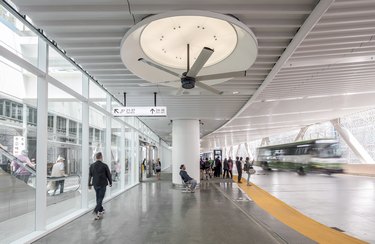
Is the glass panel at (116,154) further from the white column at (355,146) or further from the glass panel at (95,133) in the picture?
the white column at (355,146)

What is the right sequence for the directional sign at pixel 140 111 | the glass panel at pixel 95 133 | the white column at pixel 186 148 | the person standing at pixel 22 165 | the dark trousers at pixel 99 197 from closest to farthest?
the person standing at pixel 22 165
the dark trousers at pixel 99 197
the directional sign at pixel 140 111
the glass panel at pixel 95 133
the white column at pixel 186 148

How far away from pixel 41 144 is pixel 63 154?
2.13 metres

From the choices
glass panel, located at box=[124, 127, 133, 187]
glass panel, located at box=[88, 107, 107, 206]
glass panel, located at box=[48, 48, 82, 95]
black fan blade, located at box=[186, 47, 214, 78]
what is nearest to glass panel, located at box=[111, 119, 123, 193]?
glass panel, located at box=[88, 107, 107, 206]

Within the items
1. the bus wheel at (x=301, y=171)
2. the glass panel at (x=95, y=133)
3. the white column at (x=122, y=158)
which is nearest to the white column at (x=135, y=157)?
the white column at (x=122, y=158)

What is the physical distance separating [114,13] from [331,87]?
940cm

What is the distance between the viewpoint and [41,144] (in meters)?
6.18

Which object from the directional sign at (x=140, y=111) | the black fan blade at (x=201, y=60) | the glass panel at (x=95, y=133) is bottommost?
the glass panel at (x=95, y=133)

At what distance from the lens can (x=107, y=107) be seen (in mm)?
10891

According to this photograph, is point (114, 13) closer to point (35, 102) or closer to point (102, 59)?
point (102, 59)

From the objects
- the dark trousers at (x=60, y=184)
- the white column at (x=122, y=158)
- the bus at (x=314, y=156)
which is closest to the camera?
the dark trousers at (x=60, y=184)

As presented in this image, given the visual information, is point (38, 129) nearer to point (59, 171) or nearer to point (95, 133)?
point (59, 171)

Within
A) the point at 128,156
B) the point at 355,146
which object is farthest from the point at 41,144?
the point at 355,146

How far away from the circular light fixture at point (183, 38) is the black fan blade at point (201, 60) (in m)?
0.83

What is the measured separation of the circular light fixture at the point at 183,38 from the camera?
217 inches
